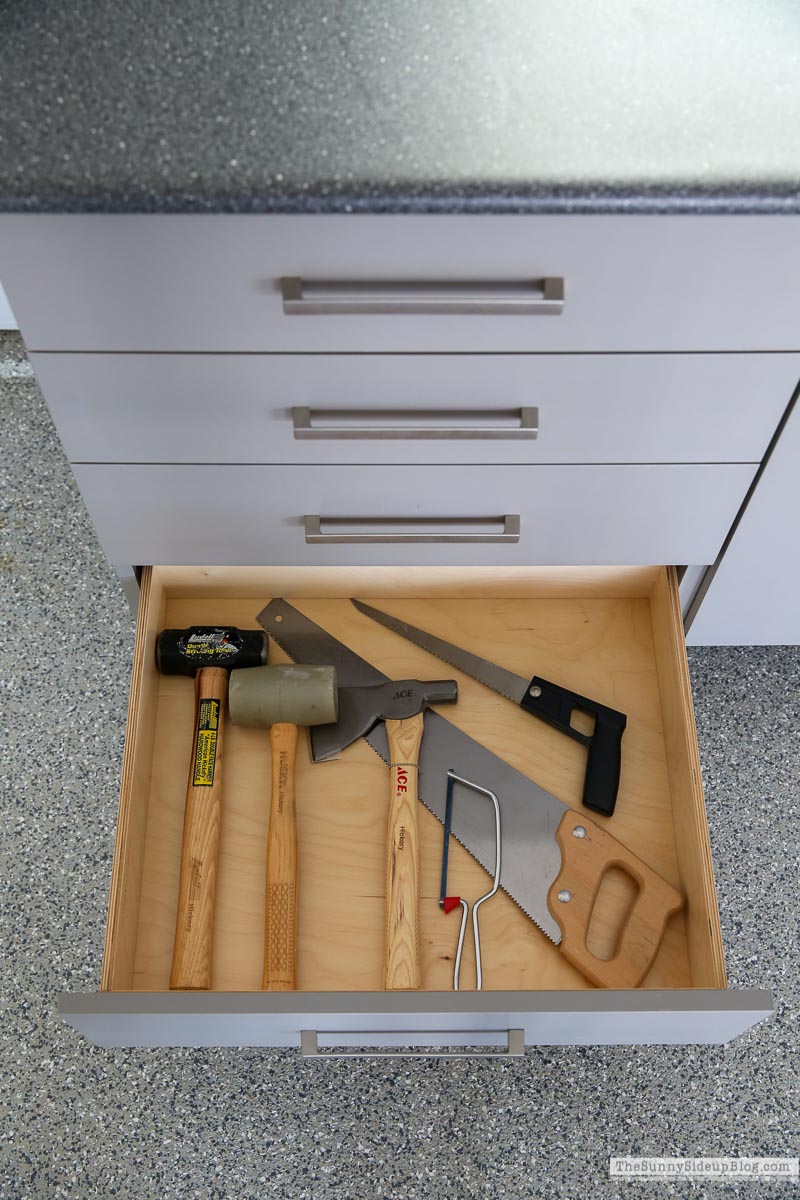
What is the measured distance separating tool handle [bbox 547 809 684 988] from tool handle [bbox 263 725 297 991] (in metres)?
0.29

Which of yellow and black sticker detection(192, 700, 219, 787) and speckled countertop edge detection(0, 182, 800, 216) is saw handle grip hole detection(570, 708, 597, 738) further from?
speckled countertop edge detection(0, 182, 800, 216)

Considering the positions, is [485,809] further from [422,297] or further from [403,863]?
[422,297]

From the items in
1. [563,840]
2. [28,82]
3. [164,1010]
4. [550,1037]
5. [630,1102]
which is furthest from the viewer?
[630,1102]

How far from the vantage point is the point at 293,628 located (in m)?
1.35

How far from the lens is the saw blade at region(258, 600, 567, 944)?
119 centimetres

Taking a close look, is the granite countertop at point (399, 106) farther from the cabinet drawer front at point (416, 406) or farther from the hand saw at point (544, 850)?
the hand saw at point (544, 850)

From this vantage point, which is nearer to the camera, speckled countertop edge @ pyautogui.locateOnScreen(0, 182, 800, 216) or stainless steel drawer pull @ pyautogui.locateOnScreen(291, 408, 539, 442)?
speckled countertop edge @ pyautogui.locateOnScreen(0, 182, 800, 216)

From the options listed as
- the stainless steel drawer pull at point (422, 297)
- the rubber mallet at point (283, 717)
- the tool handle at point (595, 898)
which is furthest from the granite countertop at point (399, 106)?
the tool handle at point (595, 898)

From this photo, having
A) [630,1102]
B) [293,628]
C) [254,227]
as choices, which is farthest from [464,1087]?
[254,227]

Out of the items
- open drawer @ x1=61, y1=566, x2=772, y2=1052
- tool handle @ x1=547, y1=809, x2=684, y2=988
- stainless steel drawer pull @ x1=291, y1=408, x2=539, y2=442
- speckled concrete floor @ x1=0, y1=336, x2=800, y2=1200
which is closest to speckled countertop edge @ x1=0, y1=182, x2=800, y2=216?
stainless steel drawer pull @ x1=291, y1=408, x2=539, y2=442

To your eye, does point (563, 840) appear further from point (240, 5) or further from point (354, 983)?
point (240, 5)

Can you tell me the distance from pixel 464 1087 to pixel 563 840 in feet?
1.23

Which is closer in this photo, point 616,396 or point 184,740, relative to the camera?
point 616,396

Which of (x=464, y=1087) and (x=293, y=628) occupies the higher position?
(x=293, y=628)
